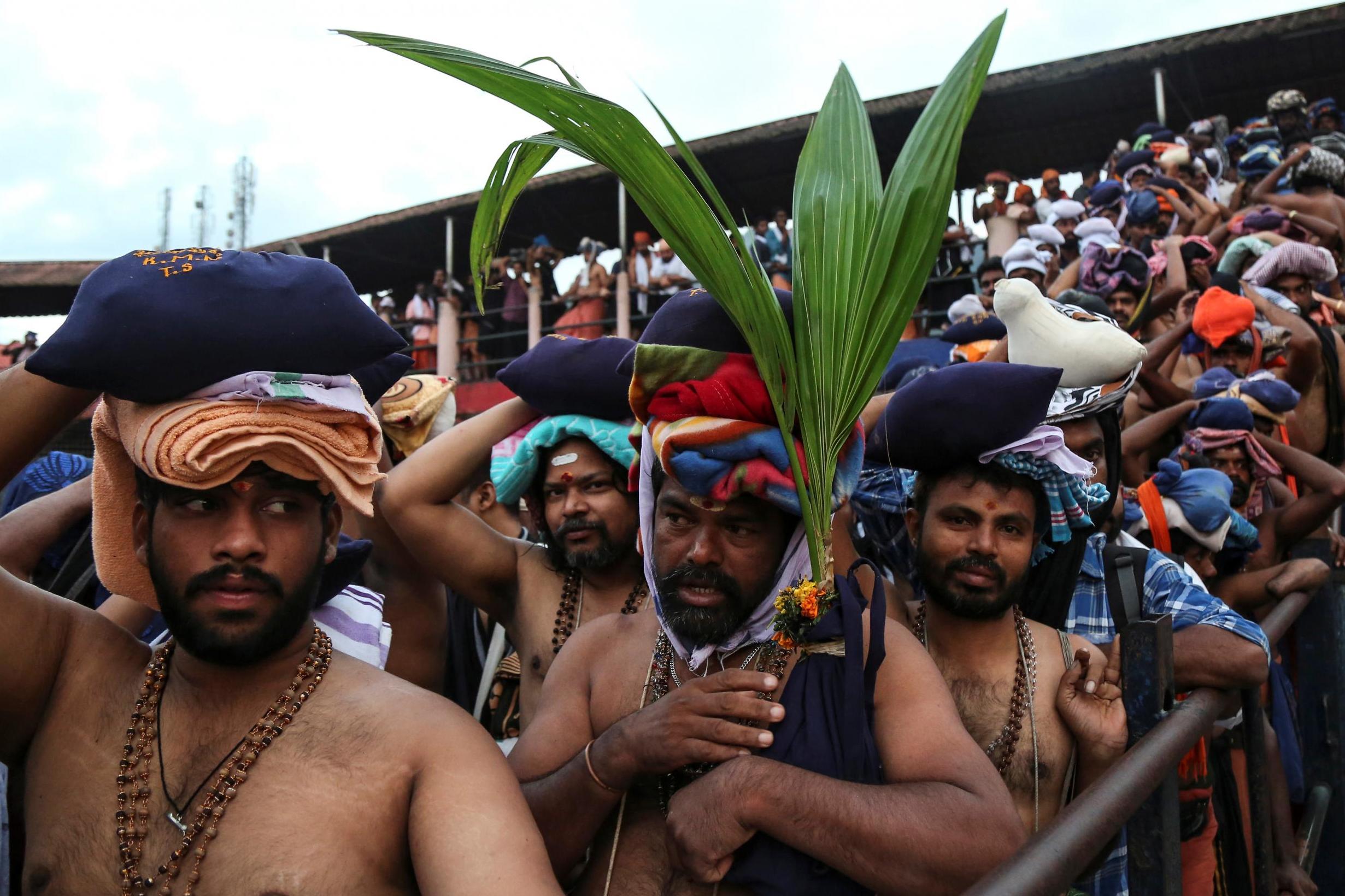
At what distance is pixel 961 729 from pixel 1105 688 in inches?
25.8

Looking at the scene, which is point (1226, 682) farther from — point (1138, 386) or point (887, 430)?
point (1138, 386)

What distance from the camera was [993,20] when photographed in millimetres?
1811

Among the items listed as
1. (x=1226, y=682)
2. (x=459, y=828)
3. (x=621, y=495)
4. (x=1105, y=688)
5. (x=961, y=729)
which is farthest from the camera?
(x=621, y=495)

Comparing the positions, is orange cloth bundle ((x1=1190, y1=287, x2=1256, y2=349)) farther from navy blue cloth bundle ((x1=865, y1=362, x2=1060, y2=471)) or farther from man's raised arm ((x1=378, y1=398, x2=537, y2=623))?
man's raised arm ((x1=378, y1=398, x2=537, y2=623))

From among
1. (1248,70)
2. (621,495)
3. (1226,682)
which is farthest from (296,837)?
(1248,70)

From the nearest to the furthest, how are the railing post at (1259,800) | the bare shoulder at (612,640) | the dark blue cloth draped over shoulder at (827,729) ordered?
the dark blue cloth draped over shoulder at (827,729)
the bare shoulder at (612,640)
the railing post at (1259,800)

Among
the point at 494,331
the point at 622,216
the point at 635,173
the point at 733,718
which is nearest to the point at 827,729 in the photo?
the point at 733,718

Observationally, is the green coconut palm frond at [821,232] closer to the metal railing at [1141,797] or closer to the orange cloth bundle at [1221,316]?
the metal railing at [1141,797]

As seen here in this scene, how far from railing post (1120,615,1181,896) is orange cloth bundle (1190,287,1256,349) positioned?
11.0 ft

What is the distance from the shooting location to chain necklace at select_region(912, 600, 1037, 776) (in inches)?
97.2

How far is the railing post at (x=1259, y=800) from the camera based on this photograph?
3.16 meters

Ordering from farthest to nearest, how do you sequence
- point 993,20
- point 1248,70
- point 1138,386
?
point 1248,70 → point 1138,386 → point 993,20

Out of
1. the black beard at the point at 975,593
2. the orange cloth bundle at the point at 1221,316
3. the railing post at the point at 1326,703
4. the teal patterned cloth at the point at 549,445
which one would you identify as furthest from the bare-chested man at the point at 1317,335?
the teal patterned cloth at the point at 549,445

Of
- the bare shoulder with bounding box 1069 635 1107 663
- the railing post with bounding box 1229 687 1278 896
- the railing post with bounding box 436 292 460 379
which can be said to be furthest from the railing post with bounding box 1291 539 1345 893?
the railing post with bounding box 436 292 460 379
